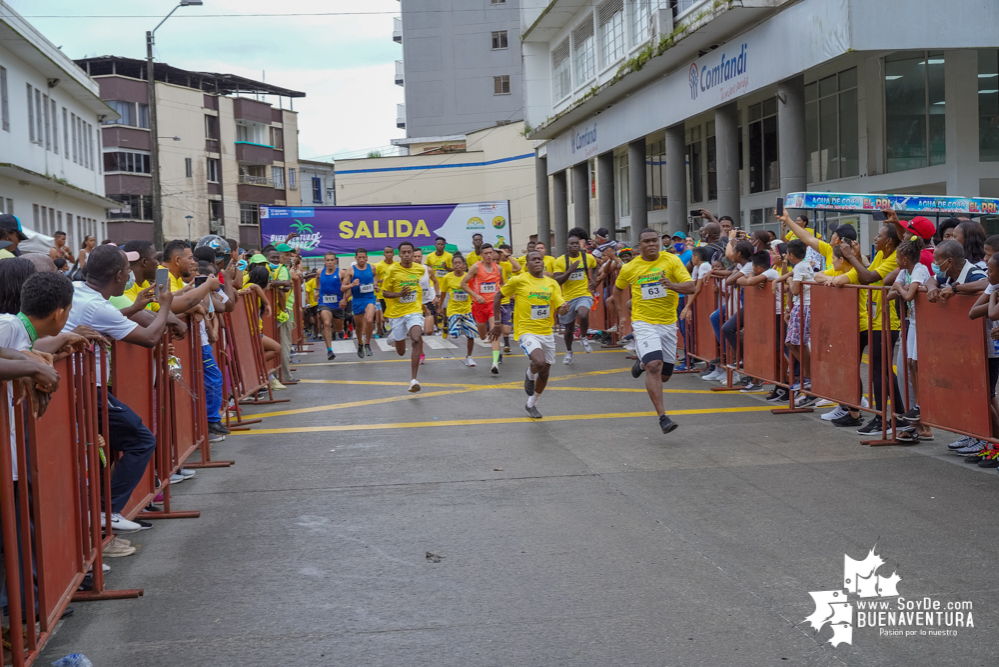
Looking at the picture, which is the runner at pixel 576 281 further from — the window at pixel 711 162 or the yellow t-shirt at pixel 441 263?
the window at pixel 711 162

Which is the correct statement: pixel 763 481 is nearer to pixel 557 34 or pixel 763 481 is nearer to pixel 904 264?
pixel 904 264

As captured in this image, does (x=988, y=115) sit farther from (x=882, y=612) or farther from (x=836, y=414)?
(x=882, y=612)

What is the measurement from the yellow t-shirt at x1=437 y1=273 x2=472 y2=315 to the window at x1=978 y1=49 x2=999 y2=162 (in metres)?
9.71

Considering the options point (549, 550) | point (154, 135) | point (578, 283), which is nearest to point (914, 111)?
point (578, 283)

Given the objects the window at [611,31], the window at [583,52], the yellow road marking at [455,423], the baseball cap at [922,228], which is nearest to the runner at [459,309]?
the yellow road marking at [455,423]

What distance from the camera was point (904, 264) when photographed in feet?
28.7

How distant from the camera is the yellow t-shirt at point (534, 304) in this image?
11.5 m

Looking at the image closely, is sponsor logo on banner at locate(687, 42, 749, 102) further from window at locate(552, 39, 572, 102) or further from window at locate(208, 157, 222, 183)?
window at locate(208, 157, 222, 183)

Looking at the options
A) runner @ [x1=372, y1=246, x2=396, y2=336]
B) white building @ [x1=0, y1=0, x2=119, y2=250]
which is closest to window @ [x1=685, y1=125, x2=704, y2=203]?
runner @ [x1=372, y1=246, x2=396, y2=336]

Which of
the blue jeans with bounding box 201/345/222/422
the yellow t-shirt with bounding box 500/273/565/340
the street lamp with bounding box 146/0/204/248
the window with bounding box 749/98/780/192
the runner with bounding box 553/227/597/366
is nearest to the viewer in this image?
the blue jeans with bounding box 201/345/222/422

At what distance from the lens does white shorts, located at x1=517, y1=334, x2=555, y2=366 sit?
442 inches

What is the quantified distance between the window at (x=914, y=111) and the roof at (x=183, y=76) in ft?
177

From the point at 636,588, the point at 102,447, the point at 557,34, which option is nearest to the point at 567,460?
the point at 636,588

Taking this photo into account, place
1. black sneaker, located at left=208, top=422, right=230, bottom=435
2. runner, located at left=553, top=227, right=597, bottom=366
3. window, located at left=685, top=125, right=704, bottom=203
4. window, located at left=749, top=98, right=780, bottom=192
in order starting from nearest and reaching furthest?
black sneaker, located at left=208, top=422, right=230, bottom=435
runner, located at left=553, top=227, right=597, bottom=366
window, located at left=749, top=98, right=780, bottom=192
window, located at left=685, top=125, right=704, bottom=203
